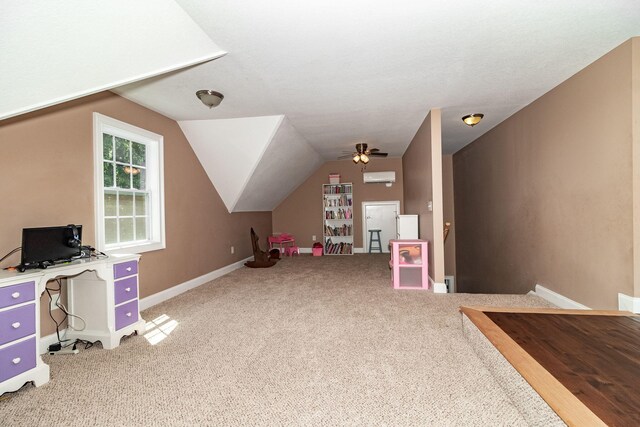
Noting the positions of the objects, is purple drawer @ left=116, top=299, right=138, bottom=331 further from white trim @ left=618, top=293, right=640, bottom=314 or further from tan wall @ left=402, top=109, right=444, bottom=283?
white trim @ left=618, top=293, right=640, bottom=314

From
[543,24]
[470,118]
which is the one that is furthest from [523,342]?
[470,118]

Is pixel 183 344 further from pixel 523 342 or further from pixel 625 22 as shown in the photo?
pixel 625 22

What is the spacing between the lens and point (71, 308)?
277 centimetres

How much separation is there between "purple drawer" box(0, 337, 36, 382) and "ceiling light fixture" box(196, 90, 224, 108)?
2.62 metres

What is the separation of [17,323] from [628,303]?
4.57 metres

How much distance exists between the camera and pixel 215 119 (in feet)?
14.7

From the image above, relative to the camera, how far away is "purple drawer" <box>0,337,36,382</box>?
189cm

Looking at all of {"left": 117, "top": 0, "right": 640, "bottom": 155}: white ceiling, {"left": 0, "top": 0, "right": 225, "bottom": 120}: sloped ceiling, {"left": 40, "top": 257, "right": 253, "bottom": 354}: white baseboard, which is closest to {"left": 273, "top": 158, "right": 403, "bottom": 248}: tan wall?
{"left": 40, "top": 257, "right": 253, "bottom": 354}: white baseboard

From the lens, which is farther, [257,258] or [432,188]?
[257,258]

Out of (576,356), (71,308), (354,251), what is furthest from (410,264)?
(71,308)

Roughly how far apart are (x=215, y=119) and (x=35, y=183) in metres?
2.36

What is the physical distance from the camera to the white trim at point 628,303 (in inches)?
100.0

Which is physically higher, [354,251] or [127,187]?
[127,187]

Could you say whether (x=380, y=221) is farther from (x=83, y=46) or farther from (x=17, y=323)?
(x=17, y=323)
